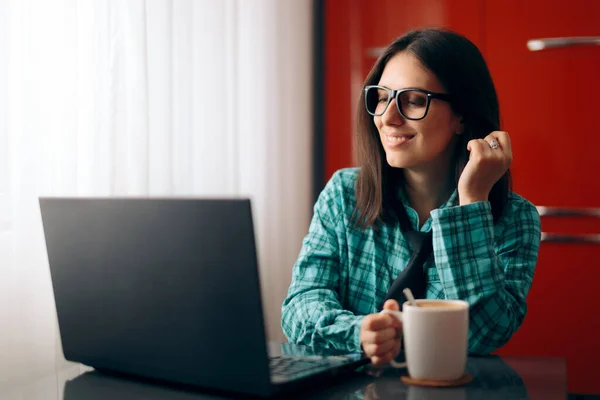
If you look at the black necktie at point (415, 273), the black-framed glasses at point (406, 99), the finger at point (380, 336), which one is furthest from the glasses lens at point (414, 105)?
the finger at point (380, 336)

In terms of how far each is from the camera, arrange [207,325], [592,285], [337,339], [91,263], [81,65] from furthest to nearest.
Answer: [592,285]
[81,65]
[337,339]
[91,263]
[207,325]

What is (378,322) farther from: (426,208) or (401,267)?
(426,208)

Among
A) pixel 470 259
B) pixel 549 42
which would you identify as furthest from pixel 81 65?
pixel 549 42

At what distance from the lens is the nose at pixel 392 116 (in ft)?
4.64

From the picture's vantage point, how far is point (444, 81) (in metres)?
1.45

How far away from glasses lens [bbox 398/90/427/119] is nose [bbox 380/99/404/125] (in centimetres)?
1

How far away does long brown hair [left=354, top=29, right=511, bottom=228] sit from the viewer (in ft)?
4.76

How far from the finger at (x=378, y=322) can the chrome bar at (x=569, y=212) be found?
1785mm

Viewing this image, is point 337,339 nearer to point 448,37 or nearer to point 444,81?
point 444,81

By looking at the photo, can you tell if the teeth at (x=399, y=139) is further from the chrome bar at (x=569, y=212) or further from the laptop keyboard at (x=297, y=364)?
the chrome bar at (x=569, y=212)

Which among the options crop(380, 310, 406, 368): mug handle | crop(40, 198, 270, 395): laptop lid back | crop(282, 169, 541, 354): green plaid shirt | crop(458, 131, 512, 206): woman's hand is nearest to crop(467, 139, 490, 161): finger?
crop(458, 131, 512, 206): woman's hand

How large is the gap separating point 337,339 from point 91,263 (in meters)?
0.45

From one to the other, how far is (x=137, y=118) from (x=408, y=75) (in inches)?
28.6

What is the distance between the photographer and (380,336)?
95cm
